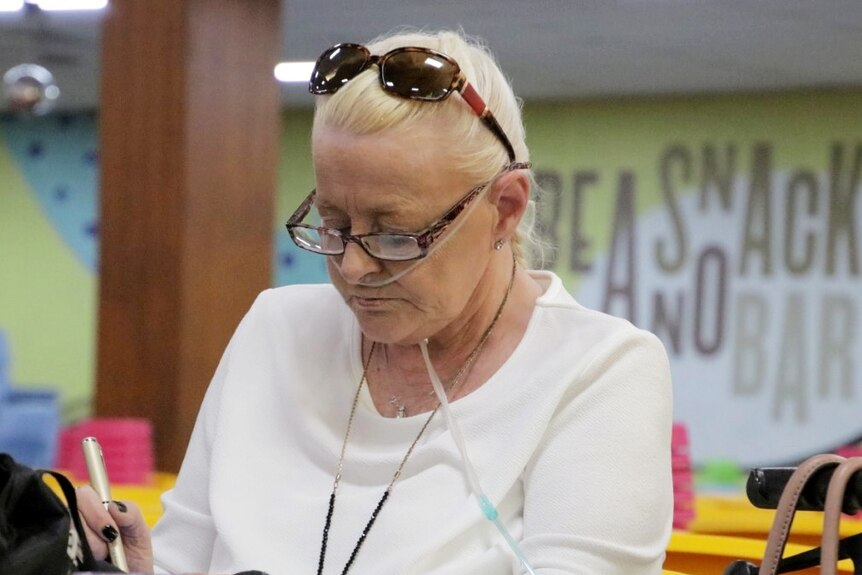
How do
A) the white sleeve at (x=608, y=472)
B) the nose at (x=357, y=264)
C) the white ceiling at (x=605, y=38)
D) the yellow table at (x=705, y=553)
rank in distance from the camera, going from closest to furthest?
the white sleeve at (x=608, y=472), the nose at (x=357, y=264), the yellow table at (x=705, y=553), the white ceiling at (x=605, y=38)

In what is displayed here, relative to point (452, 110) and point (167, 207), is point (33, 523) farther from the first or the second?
point (167, 207)

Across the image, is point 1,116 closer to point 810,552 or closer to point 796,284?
point 796,284

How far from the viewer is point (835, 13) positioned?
25.0 ft

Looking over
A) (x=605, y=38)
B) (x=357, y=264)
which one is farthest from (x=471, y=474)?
(x=605, y=38)

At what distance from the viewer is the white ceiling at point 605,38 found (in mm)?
7641

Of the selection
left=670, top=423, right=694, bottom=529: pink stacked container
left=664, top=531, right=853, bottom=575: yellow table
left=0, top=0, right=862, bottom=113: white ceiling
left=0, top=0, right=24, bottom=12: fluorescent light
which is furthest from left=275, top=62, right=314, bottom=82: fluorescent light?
left=664, top=531, right=853, bottom=575: yellow table

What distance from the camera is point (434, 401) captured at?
5.72ft

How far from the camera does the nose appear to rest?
1617 mm

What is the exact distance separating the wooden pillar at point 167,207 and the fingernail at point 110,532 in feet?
10.5

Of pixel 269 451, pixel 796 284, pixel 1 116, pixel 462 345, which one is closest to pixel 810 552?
pixel 462 345

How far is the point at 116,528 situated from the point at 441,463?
0.42 meters

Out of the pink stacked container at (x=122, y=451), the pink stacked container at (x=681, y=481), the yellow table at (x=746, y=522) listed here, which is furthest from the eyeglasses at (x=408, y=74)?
the pink stacked container at (x=122, y=451)

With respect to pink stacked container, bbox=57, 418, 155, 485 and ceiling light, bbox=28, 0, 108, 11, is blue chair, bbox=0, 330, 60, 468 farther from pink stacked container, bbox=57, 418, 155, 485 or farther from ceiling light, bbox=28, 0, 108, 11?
pink stacked container, bbox=57, 418, 155, 485

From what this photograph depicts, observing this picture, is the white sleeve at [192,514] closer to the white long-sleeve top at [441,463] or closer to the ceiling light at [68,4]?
the white long-sleeve top at [441,463]
